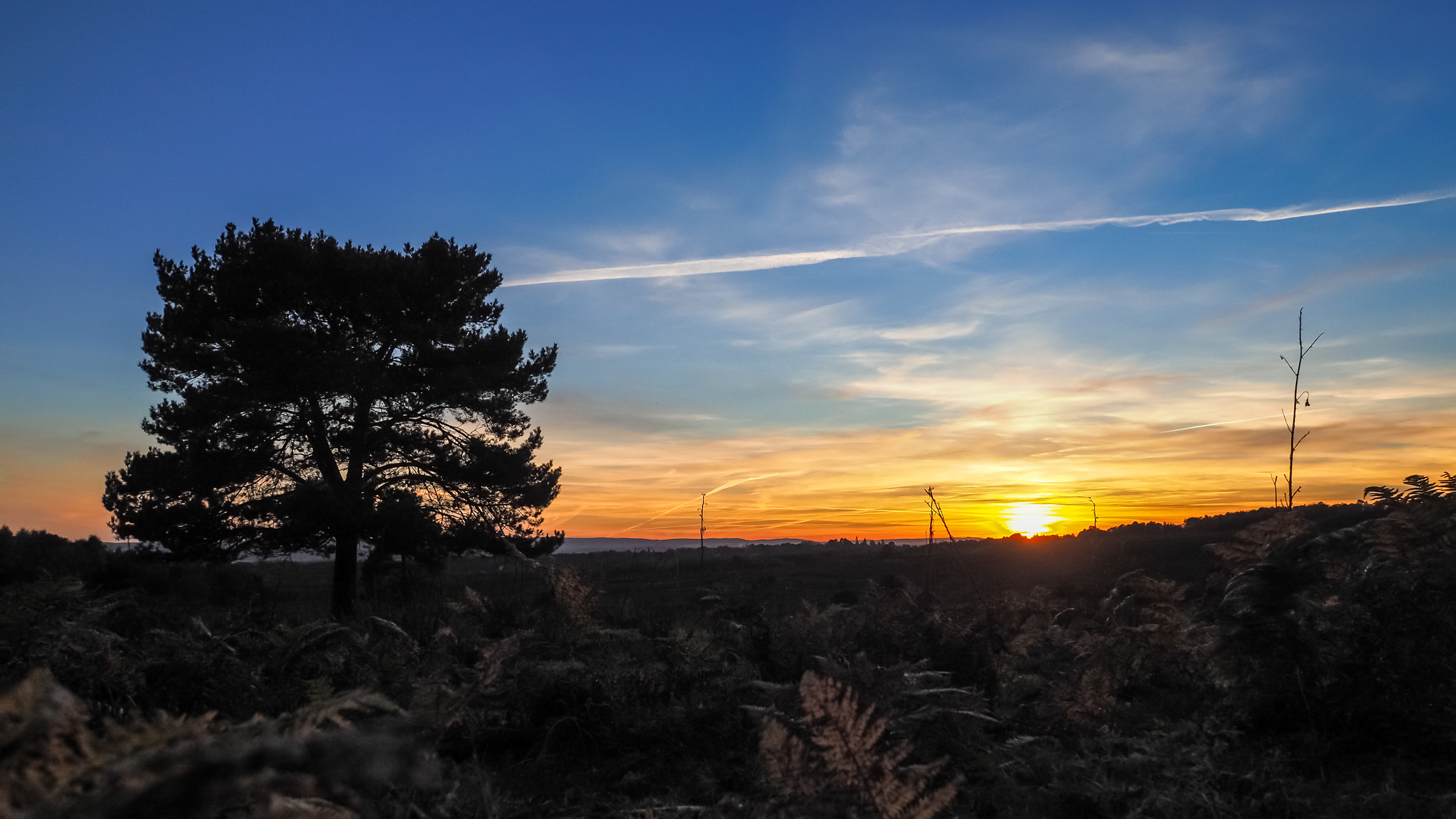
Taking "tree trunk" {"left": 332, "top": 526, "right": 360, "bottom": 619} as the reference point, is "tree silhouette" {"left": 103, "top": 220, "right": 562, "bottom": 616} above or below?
above

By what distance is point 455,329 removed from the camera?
20.1 meters

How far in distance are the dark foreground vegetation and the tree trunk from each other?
12605mm

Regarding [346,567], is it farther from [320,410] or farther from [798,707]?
[798,707]

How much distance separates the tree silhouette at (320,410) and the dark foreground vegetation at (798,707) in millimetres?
12501

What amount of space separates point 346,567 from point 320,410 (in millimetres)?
3775

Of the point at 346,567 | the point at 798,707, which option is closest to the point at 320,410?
the point at 346,567

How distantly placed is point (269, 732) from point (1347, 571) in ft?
18.9

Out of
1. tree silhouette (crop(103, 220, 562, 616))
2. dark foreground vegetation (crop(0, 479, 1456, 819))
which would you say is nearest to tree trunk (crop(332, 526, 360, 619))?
tree silhouette (crop(103, 220, 562, 616))

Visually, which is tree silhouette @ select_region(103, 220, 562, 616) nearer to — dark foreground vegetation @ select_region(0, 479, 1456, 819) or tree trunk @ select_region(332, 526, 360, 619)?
tree trunk @ select_region(332, 526, 360, 619)

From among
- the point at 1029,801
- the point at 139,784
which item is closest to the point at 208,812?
the point at 139,784

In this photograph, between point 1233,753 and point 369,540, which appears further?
point 369,540

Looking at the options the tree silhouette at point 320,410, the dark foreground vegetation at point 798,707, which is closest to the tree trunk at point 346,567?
the tree silhouette at point 320,410

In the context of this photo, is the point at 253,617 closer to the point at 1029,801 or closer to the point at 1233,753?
the point at 1029,801

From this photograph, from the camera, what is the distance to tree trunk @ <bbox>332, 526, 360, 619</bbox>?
1900 cm
